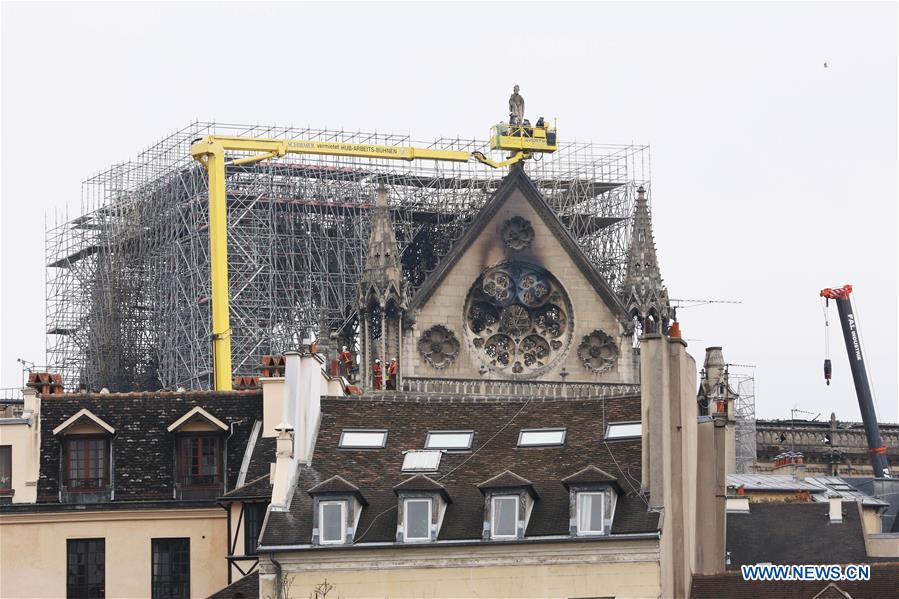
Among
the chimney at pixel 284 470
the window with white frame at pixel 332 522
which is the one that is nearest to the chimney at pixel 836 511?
the chimney at pixel 284 470

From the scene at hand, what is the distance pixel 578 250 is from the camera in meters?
99.0

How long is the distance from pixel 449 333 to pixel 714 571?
40.6 metres

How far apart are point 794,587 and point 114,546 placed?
15.8 meters

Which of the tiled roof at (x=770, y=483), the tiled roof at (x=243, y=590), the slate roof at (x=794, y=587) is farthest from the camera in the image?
the tiled roof at (x=770, y=483)

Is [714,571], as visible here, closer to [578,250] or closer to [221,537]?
[221,537]

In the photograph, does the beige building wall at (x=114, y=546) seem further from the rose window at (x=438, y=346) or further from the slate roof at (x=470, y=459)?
the rose window at (x=438, y=346)

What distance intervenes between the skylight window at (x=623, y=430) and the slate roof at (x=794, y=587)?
134 inches

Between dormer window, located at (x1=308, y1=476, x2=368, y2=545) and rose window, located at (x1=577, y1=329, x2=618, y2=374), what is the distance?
48.0 meters

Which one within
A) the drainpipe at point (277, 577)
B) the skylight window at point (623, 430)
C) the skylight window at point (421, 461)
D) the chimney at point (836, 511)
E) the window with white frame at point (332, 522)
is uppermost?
the skylight window at point (623, 430)

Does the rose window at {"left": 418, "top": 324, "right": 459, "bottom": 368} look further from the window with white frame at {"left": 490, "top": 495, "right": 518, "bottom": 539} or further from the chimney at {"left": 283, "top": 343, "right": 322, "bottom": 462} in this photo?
the window with white frame at {"left": 490, "top": 495, "right": 518, "bottom": 539}

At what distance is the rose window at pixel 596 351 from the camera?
3903 inches

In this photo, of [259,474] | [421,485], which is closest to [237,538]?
[259,474]

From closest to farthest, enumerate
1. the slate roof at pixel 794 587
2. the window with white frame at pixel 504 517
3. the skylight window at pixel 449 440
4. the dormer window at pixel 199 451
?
the window with white frame at pixel 504 517 < the slate roof at pixel 794 587 < the skylight window at pixel 449 440 < the dormer window at pixel 199 451

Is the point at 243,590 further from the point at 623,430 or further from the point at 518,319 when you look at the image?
the point at 518,319
